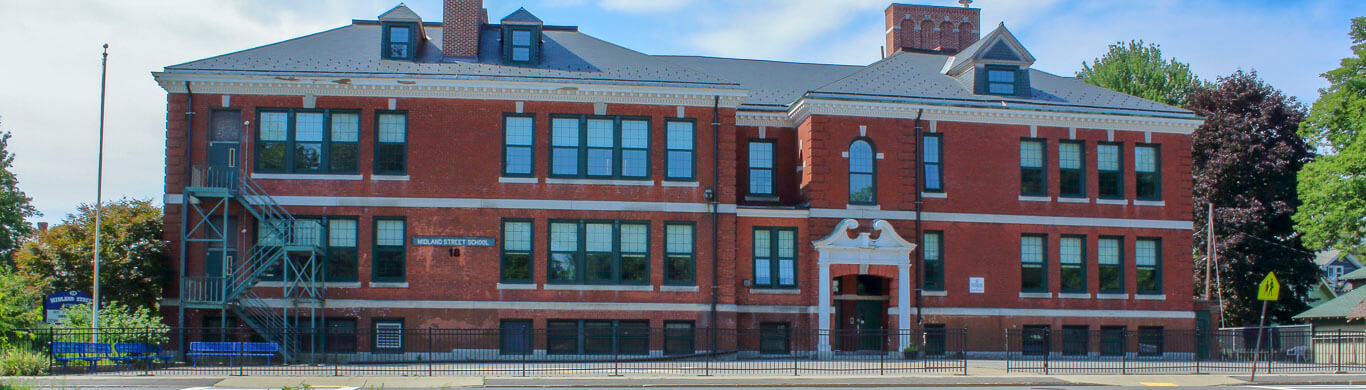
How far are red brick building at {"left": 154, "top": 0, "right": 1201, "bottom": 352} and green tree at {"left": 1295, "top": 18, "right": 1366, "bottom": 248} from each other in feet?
24.0

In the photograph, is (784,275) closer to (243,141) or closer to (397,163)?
(397,163)

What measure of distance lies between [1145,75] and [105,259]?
5319 cm

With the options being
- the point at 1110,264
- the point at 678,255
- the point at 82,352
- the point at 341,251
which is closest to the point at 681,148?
the point at 678,255

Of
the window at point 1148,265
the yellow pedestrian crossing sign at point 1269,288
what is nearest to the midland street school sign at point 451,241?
the yellow pedestrian crossing sign at point 1269,288

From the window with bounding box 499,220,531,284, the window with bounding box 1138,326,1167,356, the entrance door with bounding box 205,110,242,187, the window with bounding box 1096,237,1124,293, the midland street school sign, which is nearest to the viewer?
the entrance door with bounding box 205,110,242,187

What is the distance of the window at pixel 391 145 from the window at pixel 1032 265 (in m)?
19.8

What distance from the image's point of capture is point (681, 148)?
3494 cm

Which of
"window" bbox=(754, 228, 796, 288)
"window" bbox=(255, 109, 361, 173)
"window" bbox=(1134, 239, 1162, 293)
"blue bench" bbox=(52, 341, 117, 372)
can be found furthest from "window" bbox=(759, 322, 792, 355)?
"blue bench" bbox=(52, 341, 117, 372)

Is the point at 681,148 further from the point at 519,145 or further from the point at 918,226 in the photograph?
the point at 918,226

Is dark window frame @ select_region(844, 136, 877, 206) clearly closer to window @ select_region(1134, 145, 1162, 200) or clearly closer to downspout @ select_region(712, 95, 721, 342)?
downspout @ select_region(712, 95, 721, 342)

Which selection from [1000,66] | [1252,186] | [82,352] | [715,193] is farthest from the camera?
[1252,186]

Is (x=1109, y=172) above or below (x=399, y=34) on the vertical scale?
below

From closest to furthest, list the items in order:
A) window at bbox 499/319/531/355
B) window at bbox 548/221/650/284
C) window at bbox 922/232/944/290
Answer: window at bbox 499/319/531/355 < window at bbox 548/221/650/284 < window at bbox 922/232/944/290

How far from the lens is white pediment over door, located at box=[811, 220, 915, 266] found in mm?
34906
